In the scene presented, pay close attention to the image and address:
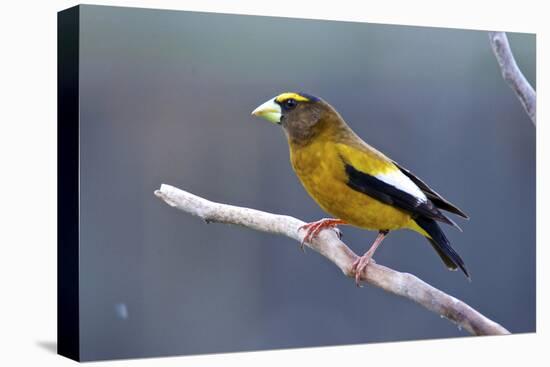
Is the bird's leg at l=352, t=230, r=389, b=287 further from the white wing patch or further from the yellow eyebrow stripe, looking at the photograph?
the yellow eyebrow stripe

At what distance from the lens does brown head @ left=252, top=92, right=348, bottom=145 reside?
225 inches

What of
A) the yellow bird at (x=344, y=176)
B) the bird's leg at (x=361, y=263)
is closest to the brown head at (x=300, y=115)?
the yellow bird at (x=344, y=176)

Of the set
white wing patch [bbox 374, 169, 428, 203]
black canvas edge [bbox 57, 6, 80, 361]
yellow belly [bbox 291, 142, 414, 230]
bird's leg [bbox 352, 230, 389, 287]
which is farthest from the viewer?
bird's leg [bbox 352, 230, 389, 287]

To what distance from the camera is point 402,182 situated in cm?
578

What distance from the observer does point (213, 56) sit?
5688mm

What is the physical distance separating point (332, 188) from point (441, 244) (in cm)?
95

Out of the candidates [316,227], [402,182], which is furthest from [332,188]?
[402,182]

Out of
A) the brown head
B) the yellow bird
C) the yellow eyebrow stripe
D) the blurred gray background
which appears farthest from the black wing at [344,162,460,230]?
→ the yellow eyebrow stripe

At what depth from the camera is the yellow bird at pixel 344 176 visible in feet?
18.4

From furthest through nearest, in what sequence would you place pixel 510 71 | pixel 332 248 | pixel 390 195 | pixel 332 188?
1. pixel 510 71
2. pixel 332 248
3. pixel 390 195
4. pixel 332 188

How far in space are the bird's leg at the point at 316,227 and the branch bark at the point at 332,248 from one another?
3 centimetres

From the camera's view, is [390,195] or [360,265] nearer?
[390,195]

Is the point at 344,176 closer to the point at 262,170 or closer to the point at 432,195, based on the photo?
the point at 262,170

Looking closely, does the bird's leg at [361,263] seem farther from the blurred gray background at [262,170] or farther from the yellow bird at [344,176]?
the blurred gray background at [262,170]
